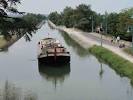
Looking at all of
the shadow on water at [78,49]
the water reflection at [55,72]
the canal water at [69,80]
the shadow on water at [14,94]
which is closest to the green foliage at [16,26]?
the shadow on water at [14,94]

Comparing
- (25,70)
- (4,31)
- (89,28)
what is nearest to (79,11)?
(89,28)

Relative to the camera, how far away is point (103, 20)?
312 feet

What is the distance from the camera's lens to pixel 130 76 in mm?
31141

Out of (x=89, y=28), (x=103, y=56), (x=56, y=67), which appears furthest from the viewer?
(x=89, y=28)

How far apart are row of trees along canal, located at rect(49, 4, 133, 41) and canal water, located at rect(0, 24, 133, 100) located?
2538 centimetres

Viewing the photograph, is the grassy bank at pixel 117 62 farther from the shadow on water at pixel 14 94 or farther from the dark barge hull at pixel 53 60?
the shadow on water at pixel 14 94

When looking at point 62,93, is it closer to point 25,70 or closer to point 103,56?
point 25,70

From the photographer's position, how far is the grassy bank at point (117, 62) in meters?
33.2

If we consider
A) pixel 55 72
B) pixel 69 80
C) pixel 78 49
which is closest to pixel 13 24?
pixel 69 80

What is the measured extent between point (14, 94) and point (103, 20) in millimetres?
69691

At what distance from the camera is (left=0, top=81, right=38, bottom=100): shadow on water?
84.3 ft

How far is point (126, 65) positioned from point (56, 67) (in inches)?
357

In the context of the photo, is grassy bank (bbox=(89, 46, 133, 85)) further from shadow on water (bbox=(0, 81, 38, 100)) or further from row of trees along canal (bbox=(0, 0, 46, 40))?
row of trees along canal (bbox=(0, 0, 46, 40))

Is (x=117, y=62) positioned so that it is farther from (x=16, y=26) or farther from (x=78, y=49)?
(x=78, y=49)
